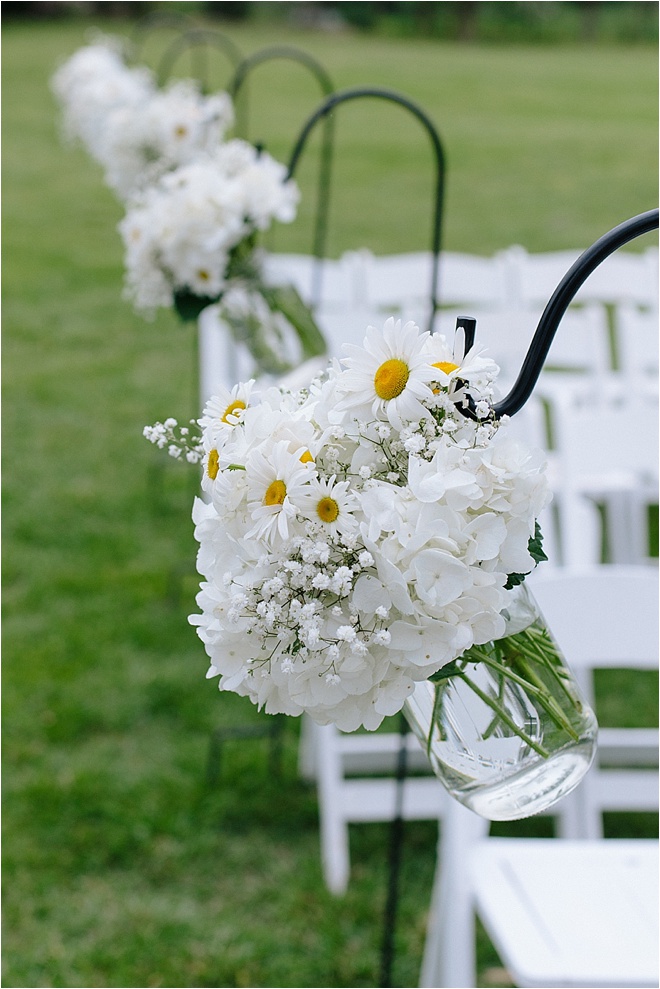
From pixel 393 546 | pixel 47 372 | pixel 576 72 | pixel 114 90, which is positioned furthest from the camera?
pixel 576 72

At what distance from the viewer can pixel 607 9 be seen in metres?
22.2

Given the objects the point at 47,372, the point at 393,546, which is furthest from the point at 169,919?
the point at 47,372

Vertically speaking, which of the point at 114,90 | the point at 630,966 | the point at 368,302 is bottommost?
the point at 630,966

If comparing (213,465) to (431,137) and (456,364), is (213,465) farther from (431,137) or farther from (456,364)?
(431,137)

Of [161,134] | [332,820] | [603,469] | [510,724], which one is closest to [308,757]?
→ [332,820]

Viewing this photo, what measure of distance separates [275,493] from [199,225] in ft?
4.69

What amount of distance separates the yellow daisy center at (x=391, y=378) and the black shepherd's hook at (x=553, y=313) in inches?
3.6

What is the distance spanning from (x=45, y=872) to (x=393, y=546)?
2.09 m

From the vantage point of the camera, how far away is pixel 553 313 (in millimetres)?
957

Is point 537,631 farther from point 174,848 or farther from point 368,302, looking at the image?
point 368,302

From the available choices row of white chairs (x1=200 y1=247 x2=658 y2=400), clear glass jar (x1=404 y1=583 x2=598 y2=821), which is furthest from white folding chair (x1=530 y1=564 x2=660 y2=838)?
row of white chairs (x1=200 y1=247 x2=658 y2=400)

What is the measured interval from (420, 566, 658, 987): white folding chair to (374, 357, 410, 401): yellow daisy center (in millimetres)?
1032

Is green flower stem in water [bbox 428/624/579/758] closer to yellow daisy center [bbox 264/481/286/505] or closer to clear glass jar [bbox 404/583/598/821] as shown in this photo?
clear glass jar [bbox 404/583/598/821]

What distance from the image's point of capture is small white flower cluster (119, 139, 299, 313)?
85.7 inches
